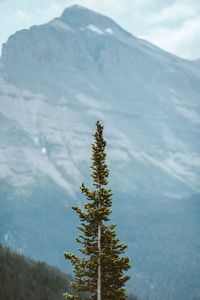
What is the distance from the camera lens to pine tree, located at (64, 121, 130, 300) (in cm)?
2744

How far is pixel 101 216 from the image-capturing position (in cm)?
2759

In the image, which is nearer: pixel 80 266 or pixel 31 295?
pixel 80 266

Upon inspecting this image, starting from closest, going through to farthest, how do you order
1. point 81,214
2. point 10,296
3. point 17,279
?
1. point 81,214
2. point 10,296
3. point 17,279

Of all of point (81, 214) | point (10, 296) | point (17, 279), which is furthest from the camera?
point (17, 279)

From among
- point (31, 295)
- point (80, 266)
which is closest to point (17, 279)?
point (31, 295)

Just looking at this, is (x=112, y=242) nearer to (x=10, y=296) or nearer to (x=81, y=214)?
(x=81, y=214)

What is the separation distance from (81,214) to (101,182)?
1.89 metres

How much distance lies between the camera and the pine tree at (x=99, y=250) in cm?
2744

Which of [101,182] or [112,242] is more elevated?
[101,182]

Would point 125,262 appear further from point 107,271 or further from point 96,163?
point 96,163

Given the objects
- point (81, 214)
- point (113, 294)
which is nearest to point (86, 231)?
point (81, 214)

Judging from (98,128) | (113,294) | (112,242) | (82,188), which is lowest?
(113,294)

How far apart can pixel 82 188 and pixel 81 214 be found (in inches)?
50.4

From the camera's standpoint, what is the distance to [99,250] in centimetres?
2759
